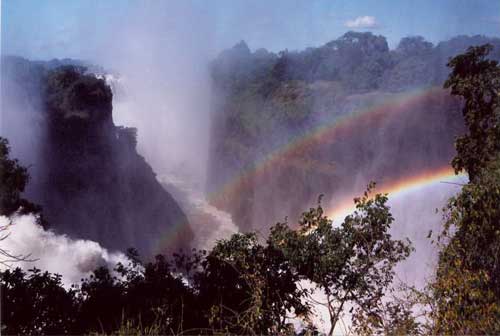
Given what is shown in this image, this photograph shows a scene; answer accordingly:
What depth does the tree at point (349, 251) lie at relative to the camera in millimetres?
6980

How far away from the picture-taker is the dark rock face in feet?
72.9

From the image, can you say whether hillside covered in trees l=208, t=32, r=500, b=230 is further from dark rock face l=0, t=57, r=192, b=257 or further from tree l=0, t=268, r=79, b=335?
tree l=0, t=268, r=79, b=335

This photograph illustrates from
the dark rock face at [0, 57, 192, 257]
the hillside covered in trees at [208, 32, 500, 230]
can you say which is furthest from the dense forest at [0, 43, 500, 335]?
the hillside covered in trees at [208, 32, 500, 230]

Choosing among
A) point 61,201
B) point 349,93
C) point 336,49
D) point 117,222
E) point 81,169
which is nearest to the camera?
point 61,201

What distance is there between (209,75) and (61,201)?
25.3 metres

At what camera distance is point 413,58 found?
36.0 m

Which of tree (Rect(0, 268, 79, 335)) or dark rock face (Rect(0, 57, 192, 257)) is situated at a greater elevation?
dark rock face (Rect(0, 57, 192, 257))

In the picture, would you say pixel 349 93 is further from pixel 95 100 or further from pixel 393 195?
pixel 95 100

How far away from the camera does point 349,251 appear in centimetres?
710

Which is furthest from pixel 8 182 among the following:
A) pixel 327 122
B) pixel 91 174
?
pixel 327 122

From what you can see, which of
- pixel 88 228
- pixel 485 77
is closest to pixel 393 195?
pixel 88 228

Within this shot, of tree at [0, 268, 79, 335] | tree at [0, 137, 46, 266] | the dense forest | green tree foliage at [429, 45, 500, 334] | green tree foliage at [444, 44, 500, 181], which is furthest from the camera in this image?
tree at [0, 137, 46, 266]

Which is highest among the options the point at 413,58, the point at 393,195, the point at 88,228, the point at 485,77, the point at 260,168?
the point at 413,58

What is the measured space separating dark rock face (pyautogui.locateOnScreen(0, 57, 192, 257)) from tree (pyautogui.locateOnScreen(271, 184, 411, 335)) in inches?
636
